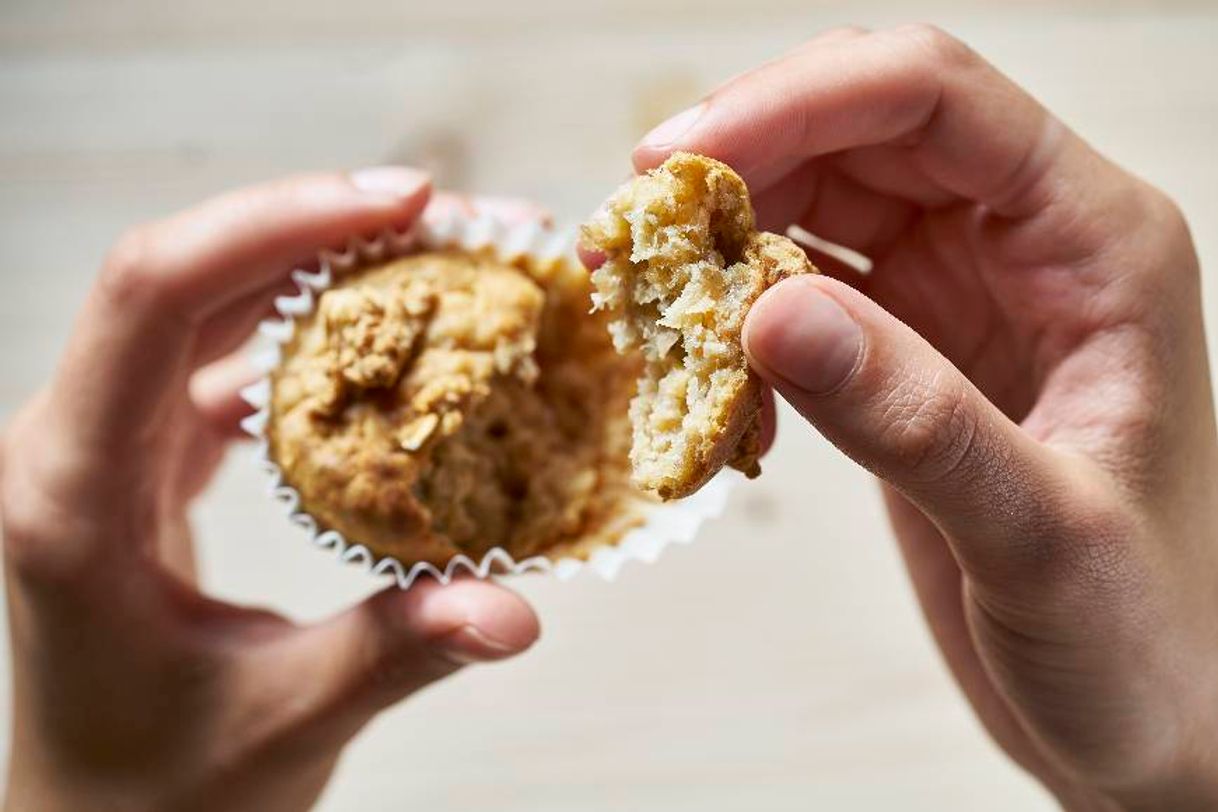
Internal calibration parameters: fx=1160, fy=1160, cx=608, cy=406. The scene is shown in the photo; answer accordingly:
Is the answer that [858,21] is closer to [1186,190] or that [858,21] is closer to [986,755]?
[1186,190]

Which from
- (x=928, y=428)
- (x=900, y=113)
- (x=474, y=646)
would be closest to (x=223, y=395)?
(x=474, y=646)

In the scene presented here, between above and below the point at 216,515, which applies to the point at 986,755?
below

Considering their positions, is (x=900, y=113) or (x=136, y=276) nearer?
(x=900, y=113)

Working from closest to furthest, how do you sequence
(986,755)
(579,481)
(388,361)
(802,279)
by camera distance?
(802,279) → (388,361) → (579,481) → (986,755)

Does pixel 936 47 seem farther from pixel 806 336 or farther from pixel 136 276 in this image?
pixel 136 276

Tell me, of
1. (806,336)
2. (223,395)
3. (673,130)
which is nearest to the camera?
(806,336)

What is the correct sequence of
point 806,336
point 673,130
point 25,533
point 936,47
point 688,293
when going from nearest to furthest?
point 806,336 → point 688,293 → point 673,130 → point 936,47 → point 25,533

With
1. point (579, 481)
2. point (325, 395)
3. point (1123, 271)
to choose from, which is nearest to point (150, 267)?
point (325, 395)

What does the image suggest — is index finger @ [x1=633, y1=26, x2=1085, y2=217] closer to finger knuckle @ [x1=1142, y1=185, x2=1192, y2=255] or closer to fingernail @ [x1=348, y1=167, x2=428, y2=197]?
finger knuckle @ [x1=1142, y1=185, x2=1192, y2=255]
